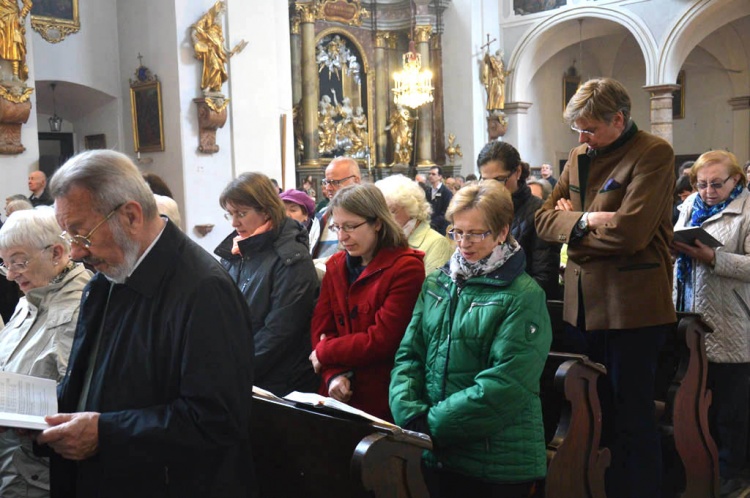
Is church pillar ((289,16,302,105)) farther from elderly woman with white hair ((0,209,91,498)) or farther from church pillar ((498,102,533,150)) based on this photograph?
elderly woman with white hair ((0,209,91,498))

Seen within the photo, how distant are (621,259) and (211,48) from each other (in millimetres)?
7932

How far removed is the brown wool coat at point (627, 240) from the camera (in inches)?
118

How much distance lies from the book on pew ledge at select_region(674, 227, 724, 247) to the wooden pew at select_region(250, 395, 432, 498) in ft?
6.94

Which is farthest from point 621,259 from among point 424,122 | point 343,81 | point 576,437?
point 424,122

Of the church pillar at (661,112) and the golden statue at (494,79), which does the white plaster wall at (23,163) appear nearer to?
the golden statue at (494,79)

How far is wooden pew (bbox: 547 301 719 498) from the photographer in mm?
3578

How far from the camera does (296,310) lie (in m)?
3.26

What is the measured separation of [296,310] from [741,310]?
2.31m

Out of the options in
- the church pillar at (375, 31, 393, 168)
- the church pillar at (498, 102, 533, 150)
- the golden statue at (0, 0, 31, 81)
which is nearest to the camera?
the golden statue at (0, 0, 31, 81)

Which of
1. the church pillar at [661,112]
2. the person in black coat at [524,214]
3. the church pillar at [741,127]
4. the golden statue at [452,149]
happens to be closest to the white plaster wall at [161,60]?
the person in black coat at [524,214]

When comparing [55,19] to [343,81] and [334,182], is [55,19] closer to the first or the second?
[343,81]

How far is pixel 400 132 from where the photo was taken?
15.7m

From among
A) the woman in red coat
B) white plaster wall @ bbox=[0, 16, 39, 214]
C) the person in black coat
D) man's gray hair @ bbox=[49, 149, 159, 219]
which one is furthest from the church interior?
man's gray hair @ bbox=[49, 149, 159, 219]

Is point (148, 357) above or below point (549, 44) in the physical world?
below
